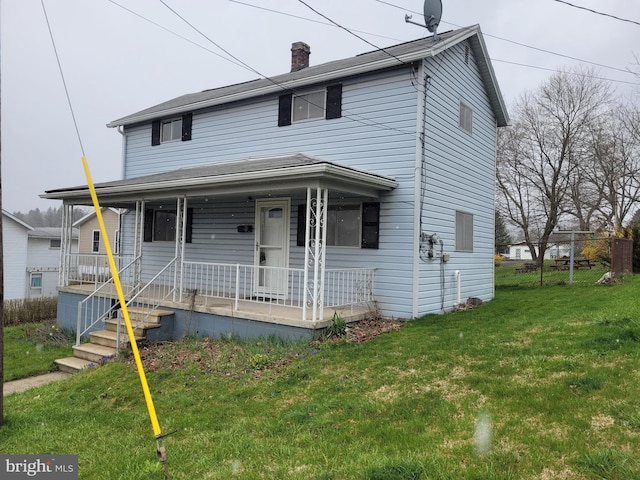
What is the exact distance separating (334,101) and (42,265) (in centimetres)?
2816

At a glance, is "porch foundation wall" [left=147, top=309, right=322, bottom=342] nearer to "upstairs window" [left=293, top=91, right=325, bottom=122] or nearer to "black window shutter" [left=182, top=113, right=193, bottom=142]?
"upstairs window" [left=293, top=91, right=325, bottom=122]

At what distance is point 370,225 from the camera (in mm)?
9375

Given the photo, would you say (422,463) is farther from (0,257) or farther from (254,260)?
(254,260)

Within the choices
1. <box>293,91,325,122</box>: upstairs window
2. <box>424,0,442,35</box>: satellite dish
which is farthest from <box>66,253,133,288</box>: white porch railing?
<box>424,0,442,35</box>: satellite dish

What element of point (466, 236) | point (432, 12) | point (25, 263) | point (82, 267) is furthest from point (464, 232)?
point (25, 263)

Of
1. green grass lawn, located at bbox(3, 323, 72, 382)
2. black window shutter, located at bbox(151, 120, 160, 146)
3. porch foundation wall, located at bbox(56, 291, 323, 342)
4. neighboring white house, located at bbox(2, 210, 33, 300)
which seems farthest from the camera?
neighboring white house, located at bbox(2, 210, 33, 300)

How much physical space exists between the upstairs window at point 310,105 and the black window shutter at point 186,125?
3361 mm

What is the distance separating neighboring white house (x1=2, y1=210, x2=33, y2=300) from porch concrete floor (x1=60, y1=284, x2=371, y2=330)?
22843mm

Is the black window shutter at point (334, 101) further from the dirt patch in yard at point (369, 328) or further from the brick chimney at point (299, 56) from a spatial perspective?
the dirt patch in yard at point (369, 328)

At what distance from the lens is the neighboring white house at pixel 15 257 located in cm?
2769

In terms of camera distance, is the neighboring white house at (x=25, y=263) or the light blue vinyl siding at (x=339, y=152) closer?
the light blue vinyl siding at (x=339, y=152)

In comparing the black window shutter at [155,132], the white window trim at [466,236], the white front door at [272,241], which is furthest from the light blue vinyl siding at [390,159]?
the black window shutter at [155,132]

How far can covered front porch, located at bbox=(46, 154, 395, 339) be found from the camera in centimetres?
788

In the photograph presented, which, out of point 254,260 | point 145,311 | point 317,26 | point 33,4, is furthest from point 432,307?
point 33,4
